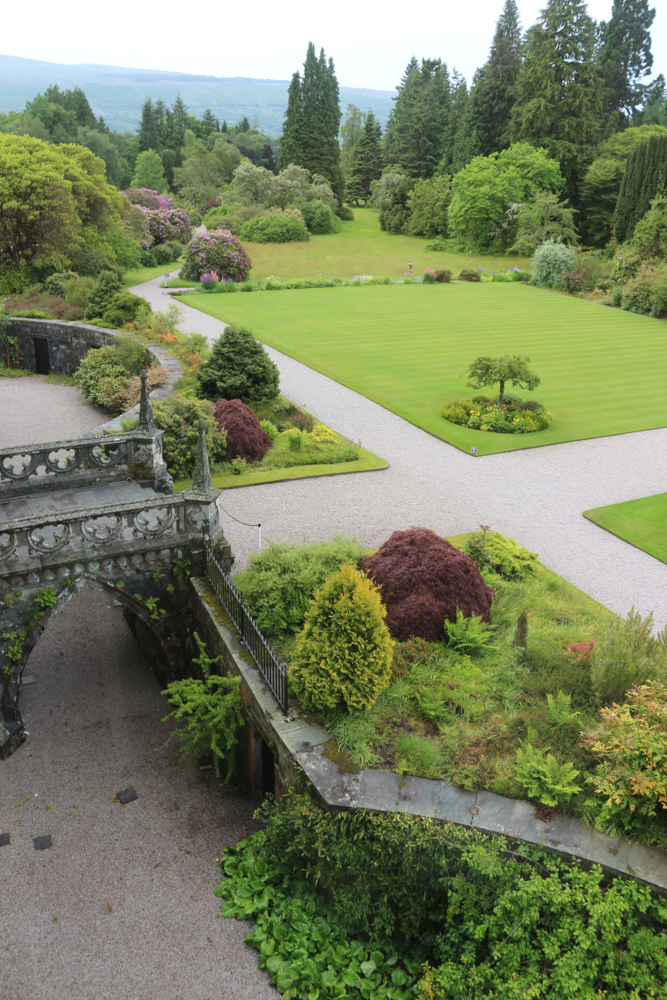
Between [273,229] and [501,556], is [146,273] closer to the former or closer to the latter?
[273,229]

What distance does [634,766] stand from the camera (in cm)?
712

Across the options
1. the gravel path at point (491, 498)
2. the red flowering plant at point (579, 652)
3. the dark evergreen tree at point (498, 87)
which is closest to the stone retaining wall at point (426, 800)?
the red flowering plant at point (579, 652)

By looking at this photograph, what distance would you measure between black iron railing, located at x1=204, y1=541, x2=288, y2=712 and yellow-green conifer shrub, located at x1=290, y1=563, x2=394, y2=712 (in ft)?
0.75

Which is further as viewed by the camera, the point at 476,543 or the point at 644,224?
the point at 644,224

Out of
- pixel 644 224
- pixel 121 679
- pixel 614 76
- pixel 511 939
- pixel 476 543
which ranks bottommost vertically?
pixel 121 679

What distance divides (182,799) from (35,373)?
75.3 ft

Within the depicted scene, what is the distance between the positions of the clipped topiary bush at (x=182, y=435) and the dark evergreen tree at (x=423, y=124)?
7772cm

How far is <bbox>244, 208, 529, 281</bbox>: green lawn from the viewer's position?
175 ft

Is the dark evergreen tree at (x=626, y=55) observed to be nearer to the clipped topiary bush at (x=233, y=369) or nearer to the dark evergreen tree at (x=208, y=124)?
the dark evergreen tree at (x=208, y=124)

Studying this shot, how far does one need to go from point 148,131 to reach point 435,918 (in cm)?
10698

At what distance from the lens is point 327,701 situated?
814cm

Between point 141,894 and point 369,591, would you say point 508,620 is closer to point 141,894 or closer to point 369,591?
point 369,591

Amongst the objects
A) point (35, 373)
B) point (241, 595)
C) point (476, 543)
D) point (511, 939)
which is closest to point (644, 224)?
point (35, 373)

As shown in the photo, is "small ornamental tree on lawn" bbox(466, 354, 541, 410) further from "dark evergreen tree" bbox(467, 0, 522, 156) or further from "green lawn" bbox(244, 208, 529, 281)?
"dark evergreen tree" bbox(467, 0, 522, 156)
